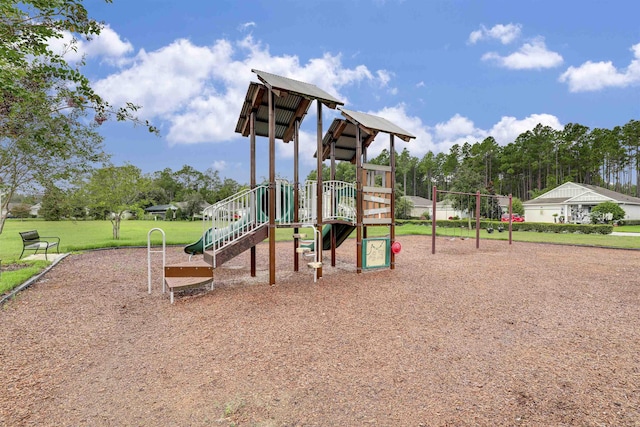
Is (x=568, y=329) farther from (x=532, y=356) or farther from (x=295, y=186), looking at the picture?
(x=295, y=186)

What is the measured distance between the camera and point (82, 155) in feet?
32.2

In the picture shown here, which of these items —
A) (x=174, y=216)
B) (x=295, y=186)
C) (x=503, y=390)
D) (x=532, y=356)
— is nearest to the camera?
(x=503, y=390)

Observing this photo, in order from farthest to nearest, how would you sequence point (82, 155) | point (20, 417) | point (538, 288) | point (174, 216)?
point (174, 216)
point (82, 155)
point (538, 288)
point (20, 417)

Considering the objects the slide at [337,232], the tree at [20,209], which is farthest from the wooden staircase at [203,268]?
the tree at [20,209]

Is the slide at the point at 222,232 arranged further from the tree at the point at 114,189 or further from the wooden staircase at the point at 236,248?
the tree at the point at 114,189

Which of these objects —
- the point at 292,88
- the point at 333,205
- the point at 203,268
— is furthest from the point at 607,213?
the point at 203,268

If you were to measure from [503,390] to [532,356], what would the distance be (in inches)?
45.2

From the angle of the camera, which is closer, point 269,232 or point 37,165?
point 269,232

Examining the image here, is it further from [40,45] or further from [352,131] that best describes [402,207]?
[40,45]

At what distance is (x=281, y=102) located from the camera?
8.61m

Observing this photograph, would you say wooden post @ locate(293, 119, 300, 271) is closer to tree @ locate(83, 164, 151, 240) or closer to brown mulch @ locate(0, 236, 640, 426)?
brown mulch @ locate(0, 236, 640, 426)

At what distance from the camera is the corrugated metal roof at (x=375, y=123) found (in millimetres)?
9069

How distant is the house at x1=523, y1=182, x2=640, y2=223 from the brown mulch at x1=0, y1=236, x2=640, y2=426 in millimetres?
34105

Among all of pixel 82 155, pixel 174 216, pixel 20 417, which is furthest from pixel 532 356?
pixel 174 216
